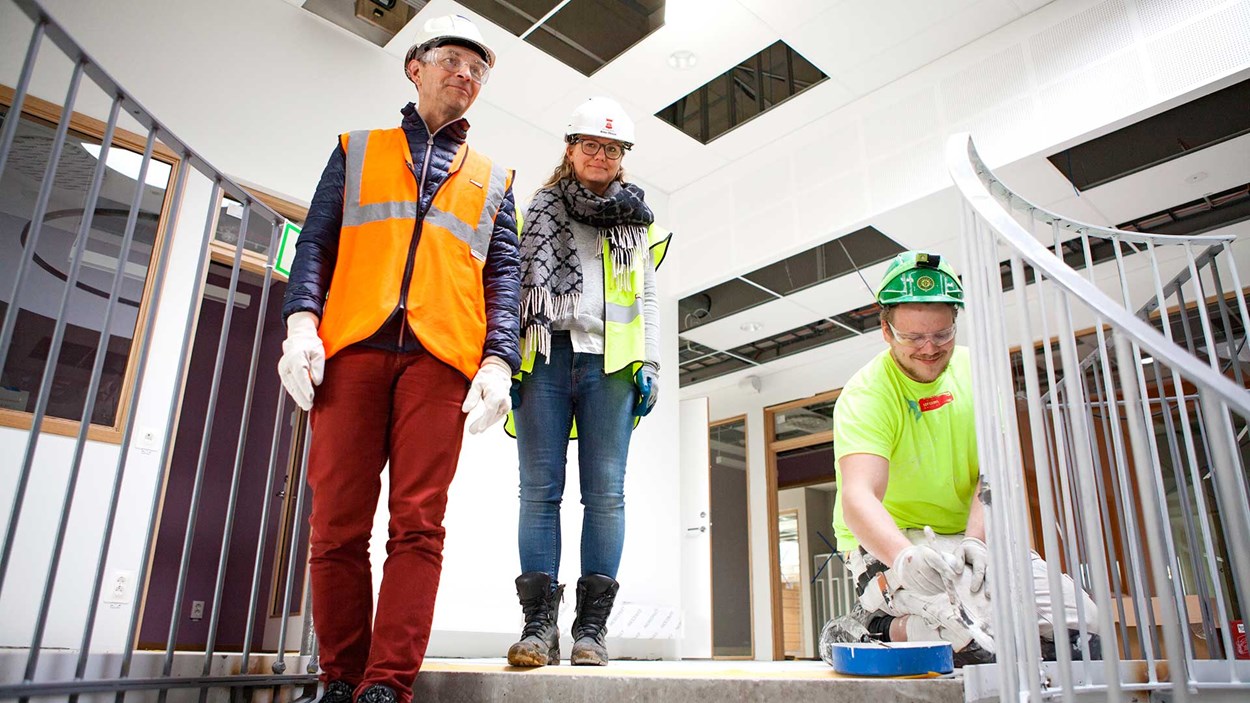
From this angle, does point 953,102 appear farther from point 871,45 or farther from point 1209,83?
point 1209,83

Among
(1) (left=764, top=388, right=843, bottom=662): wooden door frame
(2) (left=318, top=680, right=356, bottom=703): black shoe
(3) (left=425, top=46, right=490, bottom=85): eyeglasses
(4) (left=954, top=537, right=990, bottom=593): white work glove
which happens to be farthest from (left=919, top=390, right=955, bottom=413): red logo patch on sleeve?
(1) (left=764, top=388, right=843, bottom=662): wooden door frame

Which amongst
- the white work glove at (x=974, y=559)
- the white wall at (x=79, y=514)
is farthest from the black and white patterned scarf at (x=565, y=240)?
the white wall at (x=79, y=514)

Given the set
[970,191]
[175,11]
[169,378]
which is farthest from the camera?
[175,11]

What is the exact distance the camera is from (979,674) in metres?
1.06

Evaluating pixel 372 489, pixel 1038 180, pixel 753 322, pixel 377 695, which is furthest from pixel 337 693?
pixel 753 322

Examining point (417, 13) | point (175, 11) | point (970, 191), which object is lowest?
point (970, 191)

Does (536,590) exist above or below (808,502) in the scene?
below

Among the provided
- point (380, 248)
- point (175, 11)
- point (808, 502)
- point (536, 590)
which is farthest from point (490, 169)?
point (808, 502)

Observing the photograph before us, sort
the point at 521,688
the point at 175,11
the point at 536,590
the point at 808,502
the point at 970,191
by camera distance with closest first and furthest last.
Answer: the point at 970,191 < the point at 521,688 < the point at 536,590 < the point at 175,11 < the point at 808,502

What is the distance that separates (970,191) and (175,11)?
3.70 meters

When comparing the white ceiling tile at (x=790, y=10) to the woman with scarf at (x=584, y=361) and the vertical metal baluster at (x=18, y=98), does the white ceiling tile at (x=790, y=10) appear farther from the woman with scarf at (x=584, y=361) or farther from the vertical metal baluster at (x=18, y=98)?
the vertical metal baluster at (x=18, y=98)

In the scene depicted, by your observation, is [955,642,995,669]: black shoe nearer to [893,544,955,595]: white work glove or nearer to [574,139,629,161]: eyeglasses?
[893,544,955,595]: white work glove

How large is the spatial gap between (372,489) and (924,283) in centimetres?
119

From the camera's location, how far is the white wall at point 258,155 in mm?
3006
